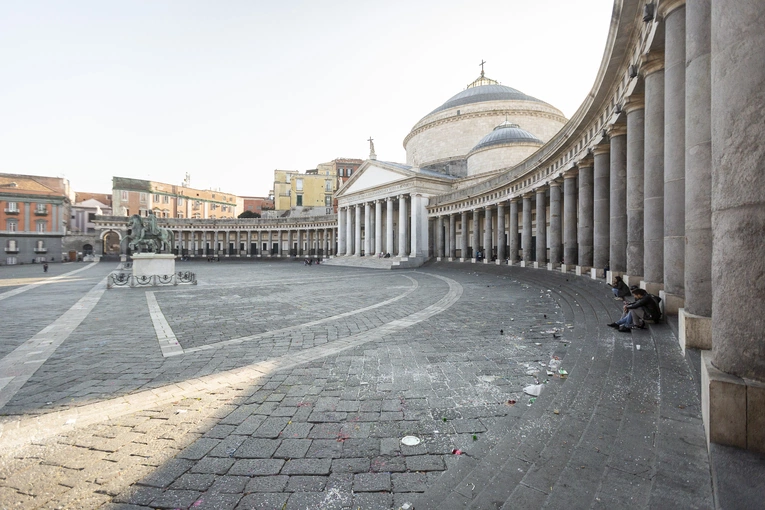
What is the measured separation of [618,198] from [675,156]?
6091 mm

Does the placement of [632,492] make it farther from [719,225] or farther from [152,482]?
[152,482]

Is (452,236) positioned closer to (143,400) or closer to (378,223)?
(378,223)

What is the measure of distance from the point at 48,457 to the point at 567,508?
15.5 feet

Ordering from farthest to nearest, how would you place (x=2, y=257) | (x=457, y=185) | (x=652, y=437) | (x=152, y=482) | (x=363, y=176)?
(x=2, y=257) < (x=363, y=176) < (x=457, y=185) < (x=652, y=437) < (x=152, y=482)

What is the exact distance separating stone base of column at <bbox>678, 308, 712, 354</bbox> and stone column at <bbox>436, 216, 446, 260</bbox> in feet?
116

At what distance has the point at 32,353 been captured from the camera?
22.8ft

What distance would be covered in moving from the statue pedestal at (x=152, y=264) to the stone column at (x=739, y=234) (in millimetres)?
23962

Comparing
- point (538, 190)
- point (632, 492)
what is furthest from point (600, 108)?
point (632, 492)

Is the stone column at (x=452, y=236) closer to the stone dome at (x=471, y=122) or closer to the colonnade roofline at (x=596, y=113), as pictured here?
the colonnade roofline at (x=596, y=113)

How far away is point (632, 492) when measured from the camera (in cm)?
276

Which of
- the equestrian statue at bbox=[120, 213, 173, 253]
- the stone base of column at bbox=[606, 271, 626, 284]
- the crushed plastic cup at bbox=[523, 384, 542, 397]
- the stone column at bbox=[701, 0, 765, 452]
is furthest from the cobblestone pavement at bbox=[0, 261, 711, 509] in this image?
the equestrian statue at bbox=[120, 213, 173, 253]

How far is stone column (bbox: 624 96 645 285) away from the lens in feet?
32.3

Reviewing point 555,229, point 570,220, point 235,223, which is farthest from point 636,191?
point 235,223

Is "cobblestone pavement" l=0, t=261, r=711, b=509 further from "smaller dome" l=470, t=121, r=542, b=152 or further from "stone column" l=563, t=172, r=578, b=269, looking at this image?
"smaller dome" l=470, t=121, r=542, b=152
